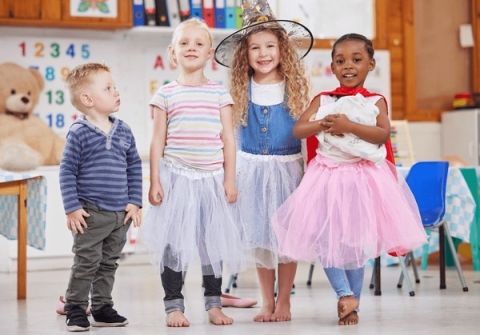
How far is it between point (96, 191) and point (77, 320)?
0.43m

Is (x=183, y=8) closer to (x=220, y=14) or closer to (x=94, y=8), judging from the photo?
(x=220, y=14)

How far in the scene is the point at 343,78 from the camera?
3.16m

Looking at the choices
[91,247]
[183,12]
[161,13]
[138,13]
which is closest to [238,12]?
[183,12]

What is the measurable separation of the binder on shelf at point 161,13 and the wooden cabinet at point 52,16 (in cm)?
18

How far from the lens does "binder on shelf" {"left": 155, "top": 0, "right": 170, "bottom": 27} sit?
5.98m

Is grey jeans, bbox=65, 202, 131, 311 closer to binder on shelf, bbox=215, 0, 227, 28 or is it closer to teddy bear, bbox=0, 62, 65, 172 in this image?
teddy bear, bbox=0, 62, 65, 172

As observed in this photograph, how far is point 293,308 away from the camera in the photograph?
11.9ft

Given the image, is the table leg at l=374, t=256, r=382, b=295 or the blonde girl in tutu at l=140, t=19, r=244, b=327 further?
the table leg at l=374, t=256, r=382, b=295

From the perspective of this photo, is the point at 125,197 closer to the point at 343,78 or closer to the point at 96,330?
the point at 96,330

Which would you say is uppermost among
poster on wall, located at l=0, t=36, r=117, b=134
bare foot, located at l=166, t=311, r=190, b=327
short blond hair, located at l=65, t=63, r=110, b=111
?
poster on wall, located at l=0, t=36, r=117, b=134

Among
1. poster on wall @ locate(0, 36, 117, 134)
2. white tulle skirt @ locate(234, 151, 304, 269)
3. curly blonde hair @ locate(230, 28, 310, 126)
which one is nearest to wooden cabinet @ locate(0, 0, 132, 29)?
poster on wall @ locate(0, 36, 117, 134)

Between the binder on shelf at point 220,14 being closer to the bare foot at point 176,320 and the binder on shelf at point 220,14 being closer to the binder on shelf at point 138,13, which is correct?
the binder on shelf at point 138,13

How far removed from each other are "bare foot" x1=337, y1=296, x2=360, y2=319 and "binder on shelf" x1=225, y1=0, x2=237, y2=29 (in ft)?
11.3

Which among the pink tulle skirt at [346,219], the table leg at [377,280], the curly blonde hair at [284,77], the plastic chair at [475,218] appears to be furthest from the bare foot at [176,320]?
the plastic chair at [475,218]
